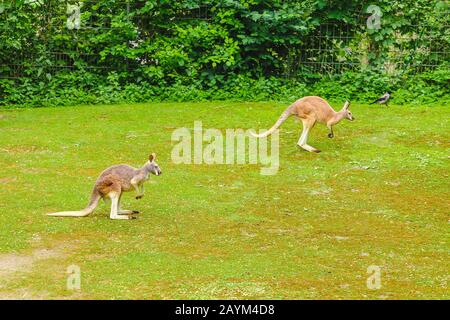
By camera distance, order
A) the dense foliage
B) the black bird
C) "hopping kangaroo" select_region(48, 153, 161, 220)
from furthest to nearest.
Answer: the dense foliage, the black bird, "hopping kangaroo" select_region(48, 153, 161, 220)

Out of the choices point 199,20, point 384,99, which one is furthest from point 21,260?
point 199,20

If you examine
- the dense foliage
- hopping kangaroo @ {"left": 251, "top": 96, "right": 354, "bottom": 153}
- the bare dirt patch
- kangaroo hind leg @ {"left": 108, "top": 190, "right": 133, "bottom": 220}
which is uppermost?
the dense foliage

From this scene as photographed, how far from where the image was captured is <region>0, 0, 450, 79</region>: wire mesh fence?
15.9 metres

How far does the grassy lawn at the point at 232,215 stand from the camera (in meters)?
7.18

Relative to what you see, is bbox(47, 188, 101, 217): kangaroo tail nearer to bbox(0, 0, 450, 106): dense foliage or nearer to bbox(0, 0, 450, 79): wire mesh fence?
bbox(0, 0, 450, 106): dense foliage

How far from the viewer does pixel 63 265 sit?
24.8 feet

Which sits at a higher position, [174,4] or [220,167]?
[174,4]

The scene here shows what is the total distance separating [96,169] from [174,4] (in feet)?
19.6

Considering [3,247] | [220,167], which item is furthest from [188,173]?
[3,247]

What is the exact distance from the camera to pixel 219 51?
15898mm

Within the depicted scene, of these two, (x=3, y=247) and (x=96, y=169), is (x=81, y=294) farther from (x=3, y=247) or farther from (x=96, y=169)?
(x=96, y=169)

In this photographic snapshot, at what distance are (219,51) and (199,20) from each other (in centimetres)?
86

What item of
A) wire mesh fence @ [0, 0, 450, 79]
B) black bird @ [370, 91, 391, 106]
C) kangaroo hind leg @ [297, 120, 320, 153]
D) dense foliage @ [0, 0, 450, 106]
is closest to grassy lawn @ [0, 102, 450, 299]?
kangaroo hind leg @ [297, 120, 320, 153]

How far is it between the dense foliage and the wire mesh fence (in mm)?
20
